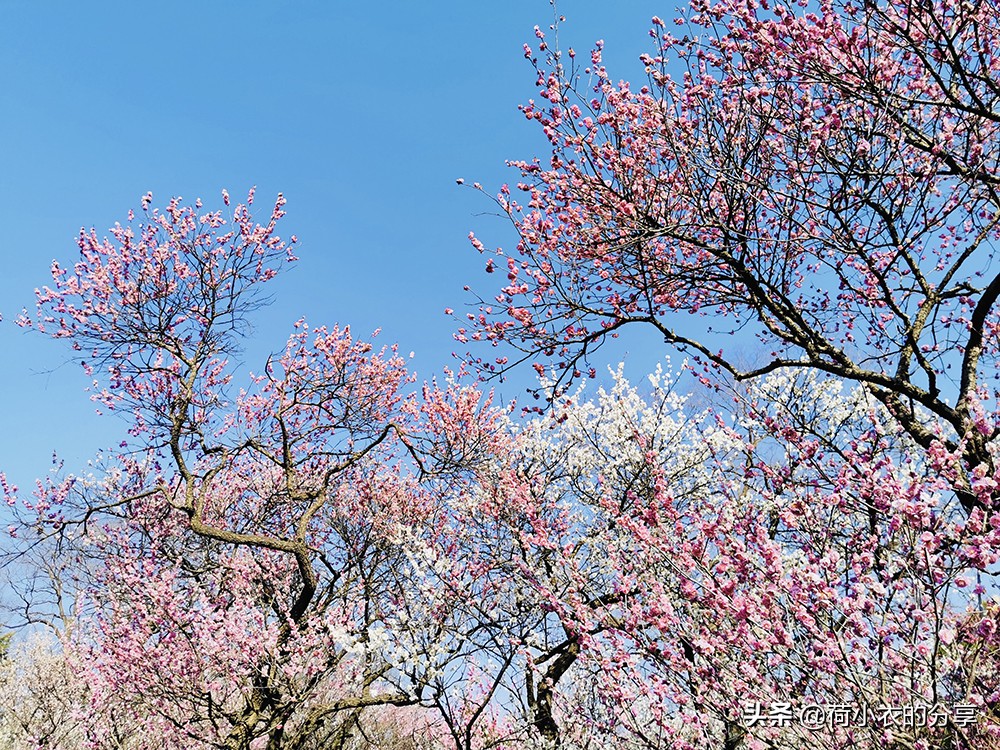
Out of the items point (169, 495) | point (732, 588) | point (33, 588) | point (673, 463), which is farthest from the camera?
point (33, 588)

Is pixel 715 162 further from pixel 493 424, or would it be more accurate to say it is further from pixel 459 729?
pixel 493 424

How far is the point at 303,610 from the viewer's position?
30.9ft

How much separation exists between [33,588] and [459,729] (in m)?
13.6

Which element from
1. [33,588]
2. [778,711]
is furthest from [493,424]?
[33,588]

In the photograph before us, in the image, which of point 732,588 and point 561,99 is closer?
point 732,588

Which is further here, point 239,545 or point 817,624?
point 239,545

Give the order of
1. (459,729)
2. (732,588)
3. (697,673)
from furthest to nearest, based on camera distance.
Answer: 1. (459,729)
2. (697,673)
3. (732,588)

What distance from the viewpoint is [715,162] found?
16.2ft

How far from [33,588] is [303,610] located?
1068 cm

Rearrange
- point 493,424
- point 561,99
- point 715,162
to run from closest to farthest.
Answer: point 715,162, point 561,99, point 493,424

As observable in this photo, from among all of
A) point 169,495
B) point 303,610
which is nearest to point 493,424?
point 303,610

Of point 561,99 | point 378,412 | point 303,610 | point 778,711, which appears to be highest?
point 378,412

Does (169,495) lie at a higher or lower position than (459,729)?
higher

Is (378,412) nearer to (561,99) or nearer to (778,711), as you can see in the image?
(561,99)
